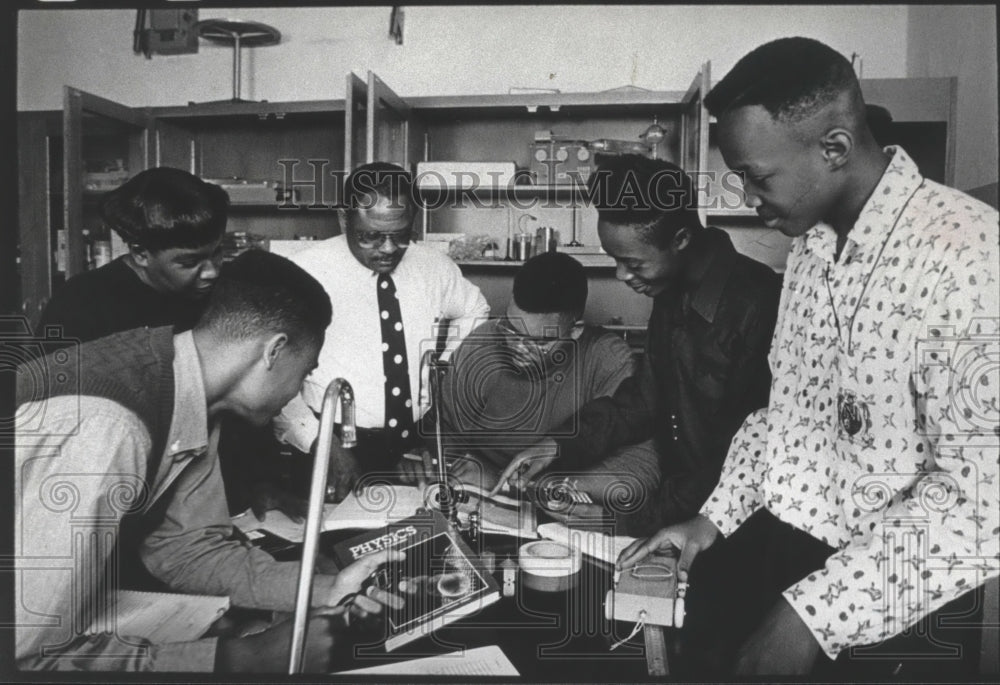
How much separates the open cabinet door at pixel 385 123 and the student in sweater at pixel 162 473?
1.23 ft

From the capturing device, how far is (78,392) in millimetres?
1448

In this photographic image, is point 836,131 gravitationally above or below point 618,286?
above

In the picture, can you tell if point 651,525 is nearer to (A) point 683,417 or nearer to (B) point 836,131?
(A) point 683,417

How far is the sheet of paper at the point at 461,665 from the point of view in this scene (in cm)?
137

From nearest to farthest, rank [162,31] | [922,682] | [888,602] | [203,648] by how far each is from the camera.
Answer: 1. [888,602]
2. [203,648]
3. [922,682]
4. [162,31]

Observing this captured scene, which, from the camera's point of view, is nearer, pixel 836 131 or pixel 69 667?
pixel 836 131

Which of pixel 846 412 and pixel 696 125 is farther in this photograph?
pixel 696 125

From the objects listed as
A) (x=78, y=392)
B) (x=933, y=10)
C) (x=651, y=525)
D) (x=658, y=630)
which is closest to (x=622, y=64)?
(x=933, y=10)

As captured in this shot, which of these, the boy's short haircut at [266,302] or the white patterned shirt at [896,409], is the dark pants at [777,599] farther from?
the boy's short haircut at [266,302]

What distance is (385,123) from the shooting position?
5.67ft

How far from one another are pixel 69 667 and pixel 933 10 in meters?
2.18

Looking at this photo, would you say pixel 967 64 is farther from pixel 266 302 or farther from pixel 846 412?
pixel 266 302

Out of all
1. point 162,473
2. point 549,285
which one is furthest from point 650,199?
point 162,473

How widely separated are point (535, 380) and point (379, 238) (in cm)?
45
